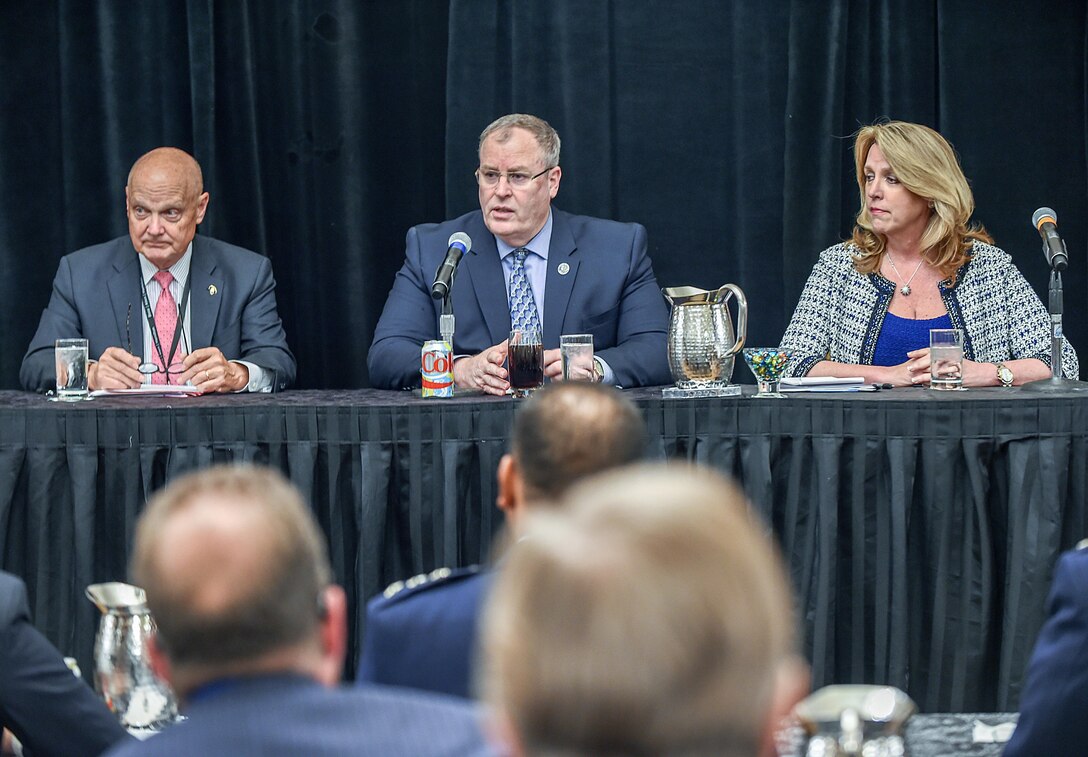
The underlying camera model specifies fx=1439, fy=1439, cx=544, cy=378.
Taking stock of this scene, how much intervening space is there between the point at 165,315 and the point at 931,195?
6.91 ft

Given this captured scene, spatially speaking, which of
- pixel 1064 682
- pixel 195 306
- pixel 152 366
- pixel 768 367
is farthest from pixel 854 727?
pixel 195 306

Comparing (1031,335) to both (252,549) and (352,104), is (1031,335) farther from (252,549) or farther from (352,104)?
(252,549)

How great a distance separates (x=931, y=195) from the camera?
385 cm

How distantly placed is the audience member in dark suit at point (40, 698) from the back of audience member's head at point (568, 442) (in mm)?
517

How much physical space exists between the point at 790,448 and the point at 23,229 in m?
2.77

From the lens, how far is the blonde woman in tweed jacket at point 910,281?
12.4 ft

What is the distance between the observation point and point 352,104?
4602mm

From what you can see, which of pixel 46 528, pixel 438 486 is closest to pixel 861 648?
pixel 438 486

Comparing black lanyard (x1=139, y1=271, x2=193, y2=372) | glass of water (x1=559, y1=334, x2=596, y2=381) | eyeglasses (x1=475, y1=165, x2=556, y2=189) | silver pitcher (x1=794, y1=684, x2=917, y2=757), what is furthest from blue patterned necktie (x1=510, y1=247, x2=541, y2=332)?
silver pitcher (x1=794, y1=684, x2=917, y2=757)

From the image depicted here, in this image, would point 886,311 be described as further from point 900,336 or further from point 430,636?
point 430,636

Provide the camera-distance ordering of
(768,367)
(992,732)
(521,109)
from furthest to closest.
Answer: (521,109)
(768,367)
(992,732)

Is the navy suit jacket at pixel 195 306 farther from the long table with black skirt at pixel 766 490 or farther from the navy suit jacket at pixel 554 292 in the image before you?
the long table with black skirt at pixel 766 490

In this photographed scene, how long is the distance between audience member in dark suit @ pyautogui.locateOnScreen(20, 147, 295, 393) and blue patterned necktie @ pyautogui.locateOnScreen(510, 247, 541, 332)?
0.64 m

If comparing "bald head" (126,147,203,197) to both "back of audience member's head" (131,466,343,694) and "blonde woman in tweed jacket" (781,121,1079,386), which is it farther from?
"back of audience member's head" (131,466,343,694)
